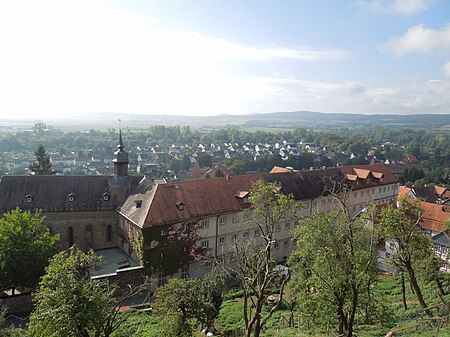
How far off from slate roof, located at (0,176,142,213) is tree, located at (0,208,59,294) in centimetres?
839

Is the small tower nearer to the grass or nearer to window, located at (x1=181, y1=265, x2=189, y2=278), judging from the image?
window, located at (x1=181, y1=265, x2=189, y2=278)

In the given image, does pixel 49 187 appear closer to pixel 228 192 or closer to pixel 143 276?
pixel 143 276

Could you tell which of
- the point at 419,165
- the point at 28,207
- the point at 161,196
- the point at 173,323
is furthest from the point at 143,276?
the point at 419,165

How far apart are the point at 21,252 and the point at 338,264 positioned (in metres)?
24.8

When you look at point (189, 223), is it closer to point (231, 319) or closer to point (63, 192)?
point (231, 319)

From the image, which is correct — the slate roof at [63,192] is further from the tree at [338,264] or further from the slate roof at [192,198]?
the tree at [338,264]

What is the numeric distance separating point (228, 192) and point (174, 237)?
8443 mm

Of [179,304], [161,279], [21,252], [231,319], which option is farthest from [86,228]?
[179,304]

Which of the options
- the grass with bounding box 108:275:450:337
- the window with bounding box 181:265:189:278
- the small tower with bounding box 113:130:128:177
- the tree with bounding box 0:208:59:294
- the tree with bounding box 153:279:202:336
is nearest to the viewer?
the grass with bounding box 108:275:450:337

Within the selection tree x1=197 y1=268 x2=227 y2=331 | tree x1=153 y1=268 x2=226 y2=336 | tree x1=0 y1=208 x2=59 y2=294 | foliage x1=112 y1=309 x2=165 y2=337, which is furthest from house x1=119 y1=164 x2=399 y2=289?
tree x1=0 y1=208 x2=59 y2=294

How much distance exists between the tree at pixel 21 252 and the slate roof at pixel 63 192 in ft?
27.5

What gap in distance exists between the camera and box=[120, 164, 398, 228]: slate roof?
32.9 m

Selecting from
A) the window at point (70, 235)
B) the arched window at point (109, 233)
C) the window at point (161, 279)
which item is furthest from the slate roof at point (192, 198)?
the window at point (70, 235)

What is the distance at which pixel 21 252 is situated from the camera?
2739cm
